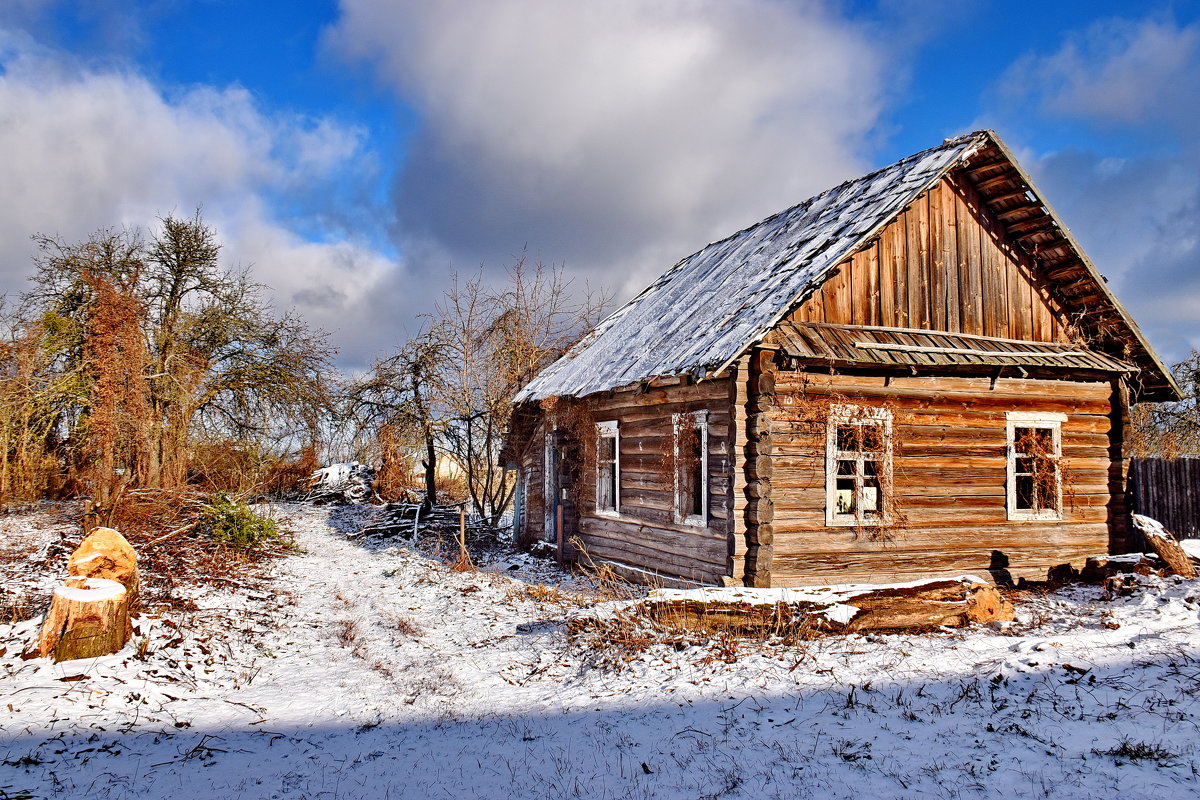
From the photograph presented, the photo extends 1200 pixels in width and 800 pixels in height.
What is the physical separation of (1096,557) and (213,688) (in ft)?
41.2

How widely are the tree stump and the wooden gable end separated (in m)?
8.76

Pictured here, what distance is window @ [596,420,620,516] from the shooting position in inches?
517

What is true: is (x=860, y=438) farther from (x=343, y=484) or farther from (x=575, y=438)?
(x=343, y=484)

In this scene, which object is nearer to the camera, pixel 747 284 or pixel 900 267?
pixel 900 267

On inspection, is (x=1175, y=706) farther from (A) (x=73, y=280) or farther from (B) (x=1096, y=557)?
(A) (x=73, y=280)

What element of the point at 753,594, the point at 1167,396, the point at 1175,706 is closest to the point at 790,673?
the point at 753,594

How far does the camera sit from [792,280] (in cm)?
1042

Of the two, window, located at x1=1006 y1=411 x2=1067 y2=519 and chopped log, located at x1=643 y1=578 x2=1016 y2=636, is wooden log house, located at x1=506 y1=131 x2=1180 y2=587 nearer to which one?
window, located at x1=1006 y1=411 x2=1067 y2=519

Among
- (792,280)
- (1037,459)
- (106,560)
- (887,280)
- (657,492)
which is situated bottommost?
(106,560)

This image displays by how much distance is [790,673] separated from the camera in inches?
269

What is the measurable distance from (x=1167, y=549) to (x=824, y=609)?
23.5 ft

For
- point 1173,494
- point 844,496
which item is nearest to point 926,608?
point 844,496

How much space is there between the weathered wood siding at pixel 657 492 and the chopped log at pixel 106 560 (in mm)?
7018

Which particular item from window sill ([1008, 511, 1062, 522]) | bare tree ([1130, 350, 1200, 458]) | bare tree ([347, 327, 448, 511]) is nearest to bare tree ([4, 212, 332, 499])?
bare tree ([347, 327, 448, 511])
